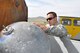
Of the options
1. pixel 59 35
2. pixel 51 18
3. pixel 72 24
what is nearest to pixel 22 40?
pixel 59 35

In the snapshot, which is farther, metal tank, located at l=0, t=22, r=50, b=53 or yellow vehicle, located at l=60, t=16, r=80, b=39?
yellow vehicle, located at l=60, t=16, r=80, b=39

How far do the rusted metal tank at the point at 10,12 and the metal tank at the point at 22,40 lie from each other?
0.65 feet

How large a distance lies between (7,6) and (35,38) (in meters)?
0.45

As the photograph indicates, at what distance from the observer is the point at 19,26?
6.70ft

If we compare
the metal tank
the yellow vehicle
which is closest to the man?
the metal tank

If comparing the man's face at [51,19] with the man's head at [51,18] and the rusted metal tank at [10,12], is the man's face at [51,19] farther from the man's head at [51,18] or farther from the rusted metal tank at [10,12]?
the rusted metal tank at [10,12]

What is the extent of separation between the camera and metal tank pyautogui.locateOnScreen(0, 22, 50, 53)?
1.93m

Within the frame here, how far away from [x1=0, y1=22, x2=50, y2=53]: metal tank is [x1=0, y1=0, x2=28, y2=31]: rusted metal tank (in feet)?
0.65

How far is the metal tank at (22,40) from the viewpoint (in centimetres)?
193

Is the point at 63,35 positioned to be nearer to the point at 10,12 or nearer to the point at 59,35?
the point at 59,35

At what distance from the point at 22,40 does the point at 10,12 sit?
16.4 inches

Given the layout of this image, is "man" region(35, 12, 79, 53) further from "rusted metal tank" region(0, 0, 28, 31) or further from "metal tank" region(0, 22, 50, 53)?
"metal tank" region(0, 22, 50, 53)

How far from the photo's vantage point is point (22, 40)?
1.98 metres

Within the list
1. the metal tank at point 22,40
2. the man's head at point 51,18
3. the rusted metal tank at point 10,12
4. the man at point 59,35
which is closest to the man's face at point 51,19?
the man's head at point 51,18
